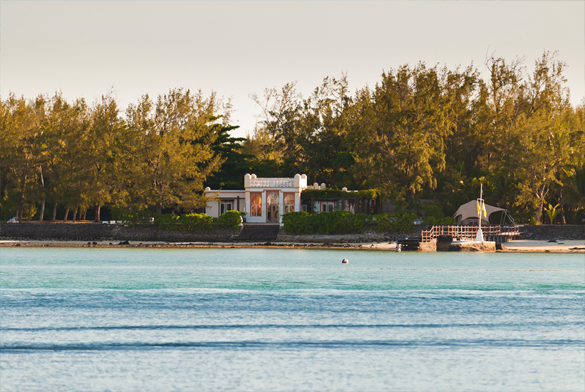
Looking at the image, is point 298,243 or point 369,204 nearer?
point 298,243

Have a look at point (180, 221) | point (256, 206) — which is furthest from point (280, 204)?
point (180, 221)

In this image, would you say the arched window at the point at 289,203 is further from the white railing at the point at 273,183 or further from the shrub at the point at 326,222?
the shrub at the point at 326,222

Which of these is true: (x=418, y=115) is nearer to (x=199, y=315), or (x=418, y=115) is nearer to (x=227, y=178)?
(x=227, y=178)

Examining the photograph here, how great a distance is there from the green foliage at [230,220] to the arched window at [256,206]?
126 inches

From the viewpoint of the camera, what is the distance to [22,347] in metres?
18.3

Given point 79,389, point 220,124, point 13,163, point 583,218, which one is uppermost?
point 220,124

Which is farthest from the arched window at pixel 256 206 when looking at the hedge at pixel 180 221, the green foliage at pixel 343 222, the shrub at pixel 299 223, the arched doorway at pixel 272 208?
the shrub at pixel 299 223

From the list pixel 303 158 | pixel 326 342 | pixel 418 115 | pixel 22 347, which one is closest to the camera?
pixel 22 347

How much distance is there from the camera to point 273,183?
70.5m

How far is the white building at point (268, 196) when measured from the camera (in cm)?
6981

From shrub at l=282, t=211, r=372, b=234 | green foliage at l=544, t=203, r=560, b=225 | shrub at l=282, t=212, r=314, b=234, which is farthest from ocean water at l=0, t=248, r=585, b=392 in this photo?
shrub at l=282, t=212, r=314, b=234

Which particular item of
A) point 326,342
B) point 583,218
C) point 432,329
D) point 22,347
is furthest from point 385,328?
point 583,218

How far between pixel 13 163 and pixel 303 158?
2920 cm

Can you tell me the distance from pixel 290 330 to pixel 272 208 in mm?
49701
